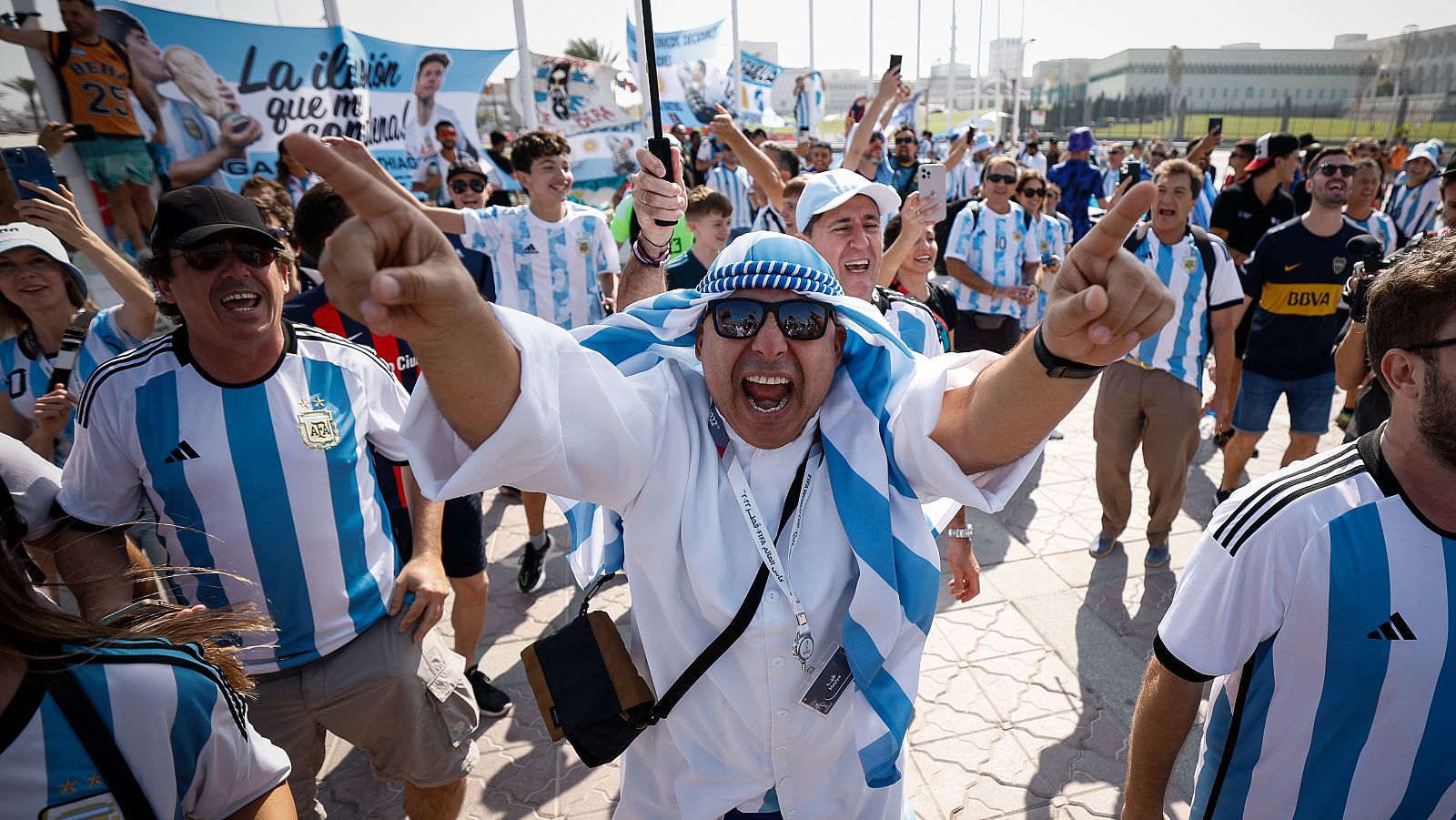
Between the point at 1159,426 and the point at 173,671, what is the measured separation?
15.6ft

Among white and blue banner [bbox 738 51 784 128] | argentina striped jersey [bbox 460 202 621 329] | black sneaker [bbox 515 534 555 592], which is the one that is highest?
white and blue banner [bbox 738 51 784 128]

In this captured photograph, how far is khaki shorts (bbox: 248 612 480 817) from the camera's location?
2355 mm

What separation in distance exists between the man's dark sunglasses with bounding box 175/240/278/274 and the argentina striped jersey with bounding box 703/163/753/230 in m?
7.21

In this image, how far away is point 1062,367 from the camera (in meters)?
1.29

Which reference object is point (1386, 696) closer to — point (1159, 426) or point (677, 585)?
point (677, 585)

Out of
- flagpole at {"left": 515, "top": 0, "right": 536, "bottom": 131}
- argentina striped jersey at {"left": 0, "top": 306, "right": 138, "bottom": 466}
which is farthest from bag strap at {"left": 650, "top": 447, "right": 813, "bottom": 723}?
flagpole at {"left": 515, "top": 0, "right": 536, "bottom": 131}

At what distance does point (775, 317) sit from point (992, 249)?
197 inches

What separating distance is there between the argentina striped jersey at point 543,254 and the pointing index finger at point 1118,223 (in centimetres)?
420

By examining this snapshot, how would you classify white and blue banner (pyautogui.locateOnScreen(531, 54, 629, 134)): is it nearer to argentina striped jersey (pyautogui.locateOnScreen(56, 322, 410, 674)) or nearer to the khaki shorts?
argentina striped jersey (pyautogui.locateOnScreen(56, 322, 410, 674))

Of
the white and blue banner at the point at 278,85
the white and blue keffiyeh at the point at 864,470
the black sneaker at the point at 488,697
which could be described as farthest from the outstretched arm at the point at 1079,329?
the white and blue banner at the point at 278,85

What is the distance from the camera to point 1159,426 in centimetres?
448

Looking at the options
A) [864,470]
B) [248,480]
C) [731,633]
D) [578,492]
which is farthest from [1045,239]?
[248,480]

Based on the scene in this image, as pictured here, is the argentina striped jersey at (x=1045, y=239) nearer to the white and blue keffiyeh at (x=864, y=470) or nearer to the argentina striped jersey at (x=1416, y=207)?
the argentina striped jersey at (x=1416, y=207)

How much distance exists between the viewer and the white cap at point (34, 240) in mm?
3193
